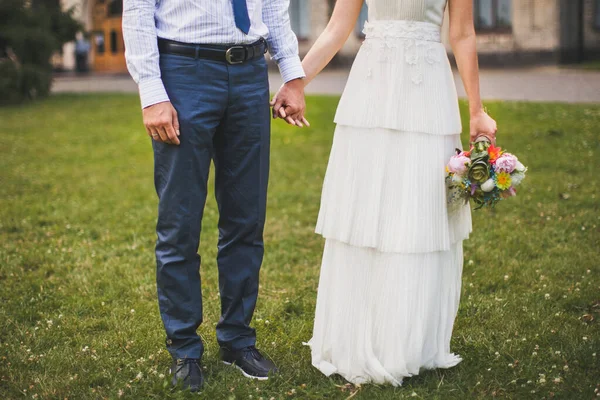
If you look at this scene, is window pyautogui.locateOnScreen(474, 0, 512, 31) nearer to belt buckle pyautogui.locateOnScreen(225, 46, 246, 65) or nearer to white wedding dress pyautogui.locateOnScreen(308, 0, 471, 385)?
white wedding dress pyautogui.locateOnScreen(308, 0, 471, 385)

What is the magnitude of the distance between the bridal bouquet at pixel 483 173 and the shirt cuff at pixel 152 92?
51.5 inches

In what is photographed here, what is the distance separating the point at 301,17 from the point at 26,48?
13.9 m

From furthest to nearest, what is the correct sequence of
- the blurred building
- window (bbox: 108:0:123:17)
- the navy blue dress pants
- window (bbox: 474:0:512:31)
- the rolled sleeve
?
1. window (bbox: 108:0:123:17)
2. window (bbox: 474:0:512:31)
3. the blurred building
4. the rolled sleeve
5. the navy blue dress pants

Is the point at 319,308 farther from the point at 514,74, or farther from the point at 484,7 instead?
the point at 484,7

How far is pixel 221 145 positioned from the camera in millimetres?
3387

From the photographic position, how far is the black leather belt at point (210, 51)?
3117 mm

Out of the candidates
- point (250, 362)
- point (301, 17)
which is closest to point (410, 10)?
point (250, 362)

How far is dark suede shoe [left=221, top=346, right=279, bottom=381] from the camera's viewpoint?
11.6 feet

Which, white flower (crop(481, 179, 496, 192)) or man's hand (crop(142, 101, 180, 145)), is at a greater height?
man's hand (crop(142, 101, 180, 145))

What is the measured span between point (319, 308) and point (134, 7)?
166 centimetres

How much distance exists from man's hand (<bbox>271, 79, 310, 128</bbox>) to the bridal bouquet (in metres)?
0.78

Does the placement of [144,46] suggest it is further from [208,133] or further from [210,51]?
[208,133]

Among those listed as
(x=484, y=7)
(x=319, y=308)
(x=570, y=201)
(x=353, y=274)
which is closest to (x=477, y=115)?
A: (x=353, y=274)

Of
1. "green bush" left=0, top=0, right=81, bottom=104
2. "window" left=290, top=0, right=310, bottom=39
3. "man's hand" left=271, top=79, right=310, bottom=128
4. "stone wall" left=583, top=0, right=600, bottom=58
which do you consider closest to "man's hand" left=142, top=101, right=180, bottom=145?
"man's hand" left=271, top=79, right=310, bottom=128
